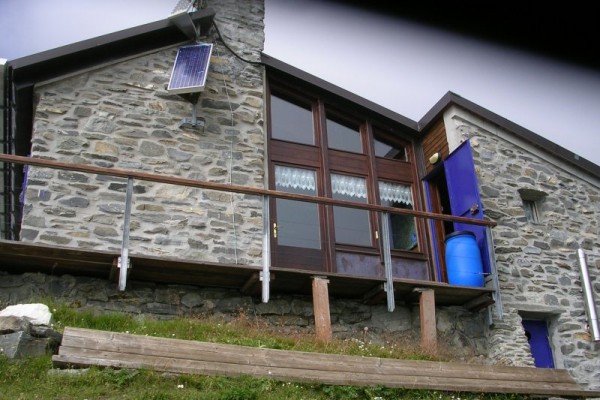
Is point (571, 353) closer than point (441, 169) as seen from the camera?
Yes

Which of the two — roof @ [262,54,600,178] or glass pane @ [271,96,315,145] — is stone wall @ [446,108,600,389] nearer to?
roof @ [262,54,600,178]

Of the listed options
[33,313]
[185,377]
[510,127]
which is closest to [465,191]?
[510,127]

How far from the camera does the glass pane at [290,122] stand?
1255 cm

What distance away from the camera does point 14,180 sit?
10.9m

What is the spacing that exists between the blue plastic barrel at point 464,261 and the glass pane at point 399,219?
0.82 metres

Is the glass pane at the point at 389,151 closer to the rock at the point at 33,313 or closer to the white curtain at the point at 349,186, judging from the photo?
the white curtain at the point at 349,186

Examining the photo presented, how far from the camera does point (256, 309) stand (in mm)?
10398

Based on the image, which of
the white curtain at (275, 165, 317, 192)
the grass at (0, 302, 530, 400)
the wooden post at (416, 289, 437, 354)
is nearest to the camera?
the grass at (0, 302, 530, 400)

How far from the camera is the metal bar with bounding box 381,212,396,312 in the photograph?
10.2m

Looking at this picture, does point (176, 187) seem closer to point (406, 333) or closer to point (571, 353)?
point (406, 333)

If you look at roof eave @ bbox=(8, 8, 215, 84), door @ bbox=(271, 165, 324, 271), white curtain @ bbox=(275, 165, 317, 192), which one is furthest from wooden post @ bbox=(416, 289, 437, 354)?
roof eave @ bbox=(8, 8, 215, 84)

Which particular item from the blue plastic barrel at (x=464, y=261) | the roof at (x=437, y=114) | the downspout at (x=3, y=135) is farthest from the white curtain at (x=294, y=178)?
the downspout at (x=3, y=135)

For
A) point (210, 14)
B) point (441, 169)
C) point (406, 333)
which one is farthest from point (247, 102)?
point (406, 333)

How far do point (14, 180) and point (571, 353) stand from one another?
905 centimetres
